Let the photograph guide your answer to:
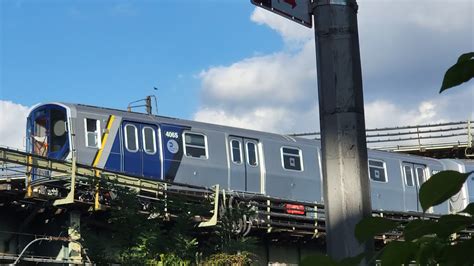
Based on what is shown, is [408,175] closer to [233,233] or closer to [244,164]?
[244,164]

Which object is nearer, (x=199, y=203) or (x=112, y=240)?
(x=112, y=240)

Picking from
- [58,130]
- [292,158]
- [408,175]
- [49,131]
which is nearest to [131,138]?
[58,130]

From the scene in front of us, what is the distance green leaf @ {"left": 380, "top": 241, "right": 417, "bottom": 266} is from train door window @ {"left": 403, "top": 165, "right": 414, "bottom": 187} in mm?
24577

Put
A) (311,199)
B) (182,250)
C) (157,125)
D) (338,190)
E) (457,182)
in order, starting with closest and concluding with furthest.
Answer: (457,182)
(338,190)
(182,250)
(157,125)
(311,199)

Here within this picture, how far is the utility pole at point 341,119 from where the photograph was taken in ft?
9.46

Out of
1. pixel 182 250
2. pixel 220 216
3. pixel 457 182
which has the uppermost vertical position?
pixel 220 216

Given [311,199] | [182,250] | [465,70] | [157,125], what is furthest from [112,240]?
[465,70]

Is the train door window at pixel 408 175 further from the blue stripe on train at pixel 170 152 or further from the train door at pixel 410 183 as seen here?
the blue stripe on train at pixel 170 152

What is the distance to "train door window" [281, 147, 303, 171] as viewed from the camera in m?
21.2

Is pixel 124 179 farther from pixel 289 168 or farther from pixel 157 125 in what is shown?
pixel 289 168

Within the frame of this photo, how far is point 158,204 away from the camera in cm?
1593

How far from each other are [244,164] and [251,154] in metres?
0.45

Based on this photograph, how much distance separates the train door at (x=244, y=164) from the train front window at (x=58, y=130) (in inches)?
187

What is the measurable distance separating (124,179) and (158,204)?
1050mm
